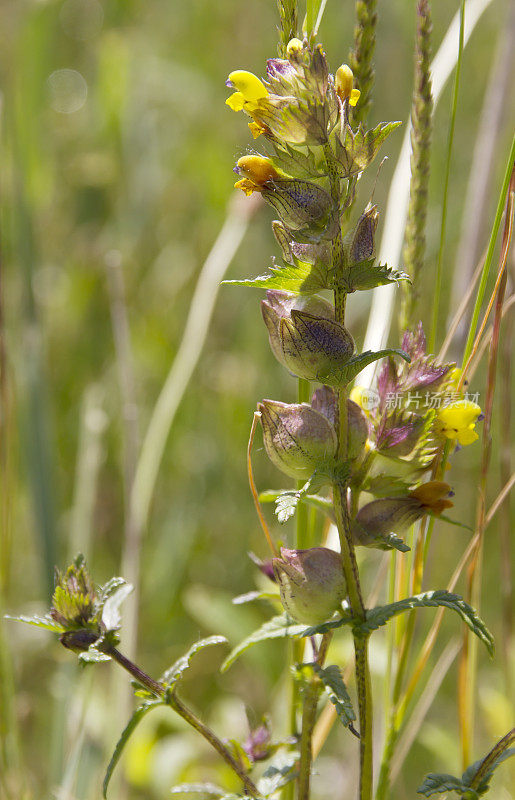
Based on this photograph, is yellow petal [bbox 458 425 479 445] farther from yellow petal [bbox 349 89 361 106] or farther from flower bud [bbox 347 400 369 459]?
yellow petal [bbox 349 89 361 106]

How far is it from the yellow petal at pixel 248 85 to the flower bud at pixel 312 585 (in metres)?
0.34

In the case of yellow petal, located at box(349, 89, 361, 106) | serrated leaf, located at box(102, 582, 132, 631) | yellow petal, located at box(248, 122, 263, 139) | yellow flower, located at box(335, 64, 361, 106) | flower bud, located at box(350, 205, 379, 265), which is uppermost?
yellow flower, located at box(335, 64, 361, 106)

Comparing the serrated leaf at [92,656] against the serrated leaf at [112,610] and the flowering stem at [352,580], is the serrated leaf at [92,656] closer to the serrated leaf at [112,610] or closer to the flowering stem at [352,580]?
the serrated leaf at [112,610]

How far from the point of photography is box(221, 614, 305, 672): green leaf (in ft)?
1.96

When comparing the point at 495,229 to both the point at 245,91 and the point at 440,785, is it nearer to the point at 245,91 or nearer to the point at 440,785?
the point at 245,91

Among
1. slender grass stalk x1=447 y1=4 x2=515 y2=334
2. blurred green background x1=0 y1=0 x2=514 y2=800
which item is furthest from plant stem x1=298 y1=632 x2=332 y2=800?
slender grass stalk x1=447 y1=4 x2=515 y2=334

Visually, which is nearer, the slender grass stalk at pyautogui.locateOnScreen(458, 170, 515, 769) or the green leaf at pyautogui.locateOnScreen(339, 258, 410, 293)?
the green leaf at pyautogui.locateOnScreen(339, 258, 410, 293)

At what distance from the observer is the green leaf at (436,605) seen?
1.72 ft

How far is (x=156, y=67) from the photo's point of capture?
2381 mm

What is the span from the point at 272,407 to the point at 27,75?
66.5 inches

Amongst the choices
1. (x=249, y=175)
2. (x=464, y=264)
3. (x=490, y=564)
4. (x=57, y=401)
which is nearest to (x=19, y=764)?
(x=249, y=175)

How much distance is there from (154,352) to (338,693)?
5.03 feet

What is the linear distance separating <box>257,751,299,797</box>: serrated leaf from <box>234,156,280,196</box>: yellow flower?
0.49 m

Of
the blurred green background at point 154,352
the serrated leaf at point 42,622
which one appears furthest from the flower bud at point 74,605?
the blurred green background at point 154,352
